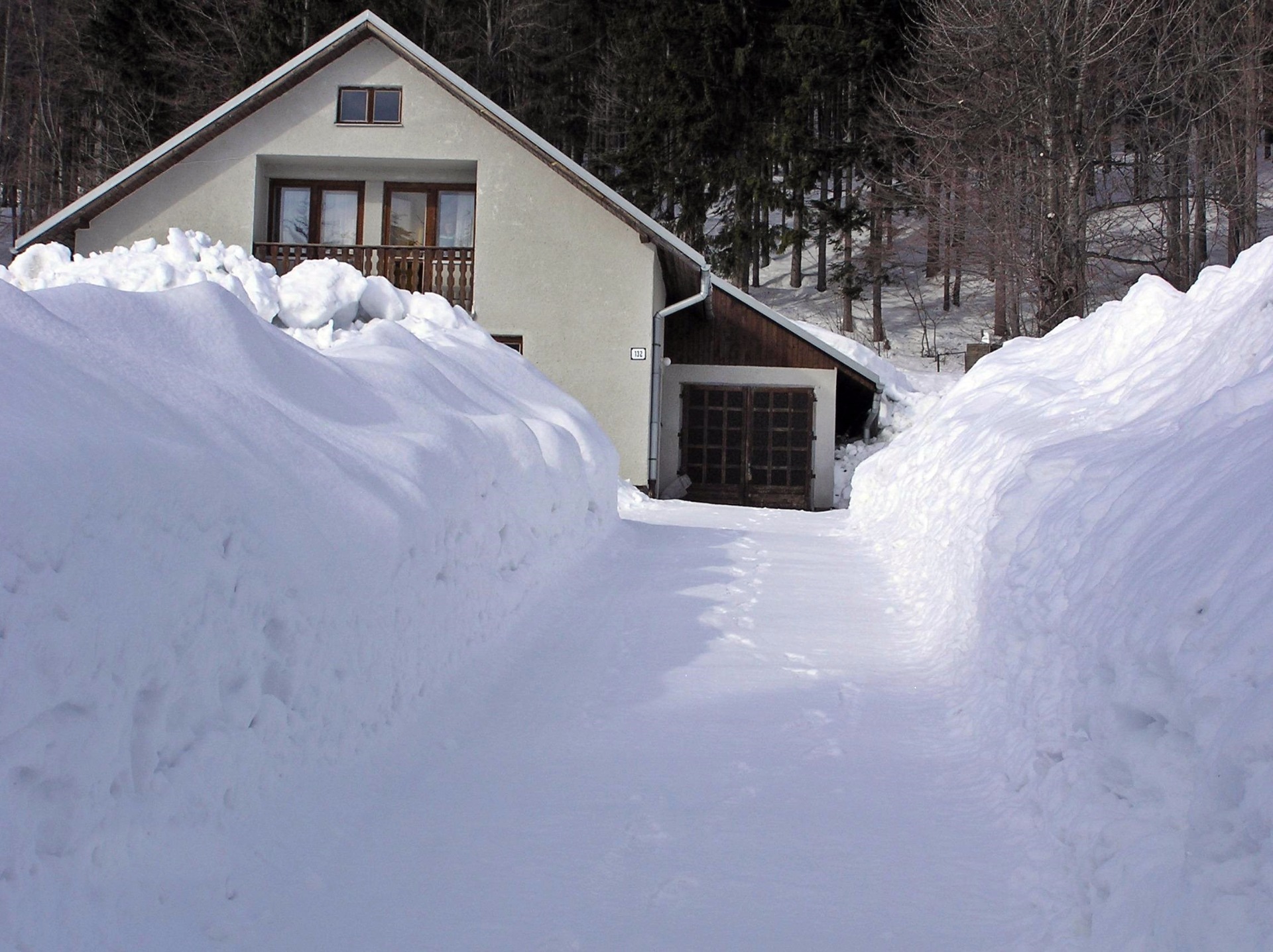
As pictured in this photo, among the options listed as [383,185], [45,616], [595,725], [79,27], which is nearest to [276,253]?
[383,185]

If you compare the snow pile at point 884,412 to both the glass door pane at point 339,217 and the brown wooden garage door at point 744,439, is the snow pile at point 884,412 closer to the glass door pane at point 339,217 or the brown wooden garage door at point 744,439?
the brown wooden garage door at point 744,439

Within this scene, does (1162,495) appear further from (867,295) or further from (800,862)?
(867,295)

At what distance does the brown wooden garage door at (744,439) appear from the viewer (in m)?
18.6

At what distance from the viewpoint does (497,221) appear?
53.0ft

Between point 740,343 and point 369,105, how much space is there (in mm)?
7147

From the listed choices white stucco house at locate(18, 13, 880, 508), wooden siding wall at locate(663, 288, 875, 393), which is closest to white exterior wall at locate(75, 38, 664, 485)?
white stucco house at locate(18, 13, 880, 508)

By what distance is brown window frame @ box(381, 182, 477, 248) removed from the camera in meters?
17.0

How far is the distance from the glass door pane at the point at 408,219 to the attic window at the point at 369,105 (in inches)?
49.8

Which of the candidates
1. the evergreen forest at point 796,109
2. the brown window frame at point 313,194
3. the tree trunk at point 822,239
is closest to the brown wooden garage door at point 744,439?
the evergreen forest at point 796,109

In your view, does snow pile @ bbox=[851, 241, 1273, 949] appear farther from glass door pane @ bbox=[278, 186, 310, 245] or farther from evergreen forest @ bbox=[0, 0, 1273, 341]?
evergreen forest @ bbox=[0, 0, 1273, 341]

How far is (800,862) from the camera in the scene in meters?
3.77

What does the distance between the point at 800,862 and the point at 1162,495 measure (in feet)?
6.31

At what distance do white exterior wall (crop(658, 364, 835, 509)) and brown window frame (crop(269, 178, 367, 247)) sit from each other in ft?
19.0

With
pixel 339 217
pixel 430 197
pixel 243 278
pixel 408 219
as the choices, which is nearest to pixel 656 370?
pixel 430 197
